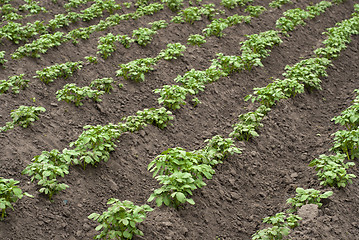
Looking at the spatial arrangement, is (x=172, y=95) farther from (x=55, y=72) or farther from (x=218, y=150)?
(x=55, y=72)

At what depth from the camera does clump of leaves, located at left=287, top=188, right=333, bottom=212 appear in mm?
4555

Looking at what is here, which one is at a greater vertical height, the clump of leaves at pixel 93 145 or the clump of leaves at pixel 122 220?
the clump of leaves at pixel 93 145

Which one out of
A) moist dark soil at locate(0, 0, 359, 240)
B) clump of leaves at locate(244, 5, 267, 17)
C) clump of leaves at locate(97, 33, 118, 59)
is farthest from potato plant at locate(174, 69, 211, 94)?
clump of leaves at locate(244, 5, 267, 17)

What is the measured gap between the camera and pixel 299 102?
7645mm

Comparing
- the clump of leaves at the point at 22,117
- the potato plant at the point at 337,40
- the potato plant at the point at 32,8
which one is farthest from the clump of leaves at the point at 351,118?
the potato plant at the point at 32,8

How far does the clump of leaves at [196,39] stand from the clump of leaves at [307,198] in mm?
5646

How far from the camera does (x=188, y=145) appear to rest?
257 inches

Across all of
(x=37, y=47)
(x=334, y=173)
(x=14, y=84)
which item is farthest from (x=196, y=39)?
(x=334, y=173)

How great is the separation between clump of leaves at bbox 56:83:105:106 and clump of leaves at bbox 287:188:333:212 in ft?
13.2

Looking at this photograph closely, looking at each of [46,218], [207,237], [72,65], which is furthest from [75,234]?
[72,65]

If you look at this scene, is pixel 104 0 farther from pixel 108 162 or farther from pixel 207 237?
pixel 207 237

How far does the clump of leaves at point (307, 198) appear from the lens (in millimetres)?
4555

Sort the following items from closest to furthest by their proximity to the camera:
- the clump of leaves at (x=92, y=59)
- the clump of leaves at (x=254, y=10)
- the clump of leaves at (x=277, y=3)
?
1. the clump of leaves at (x=92, y=59)
2. the clump of leaves at (x=254, y=10)
3. the clump of leaves at (x=277, y=3)

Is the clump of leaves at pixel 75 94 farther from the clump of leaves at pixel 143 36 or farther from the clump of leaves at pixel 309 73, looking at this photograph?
the clump of leaves at pixel 309 73
